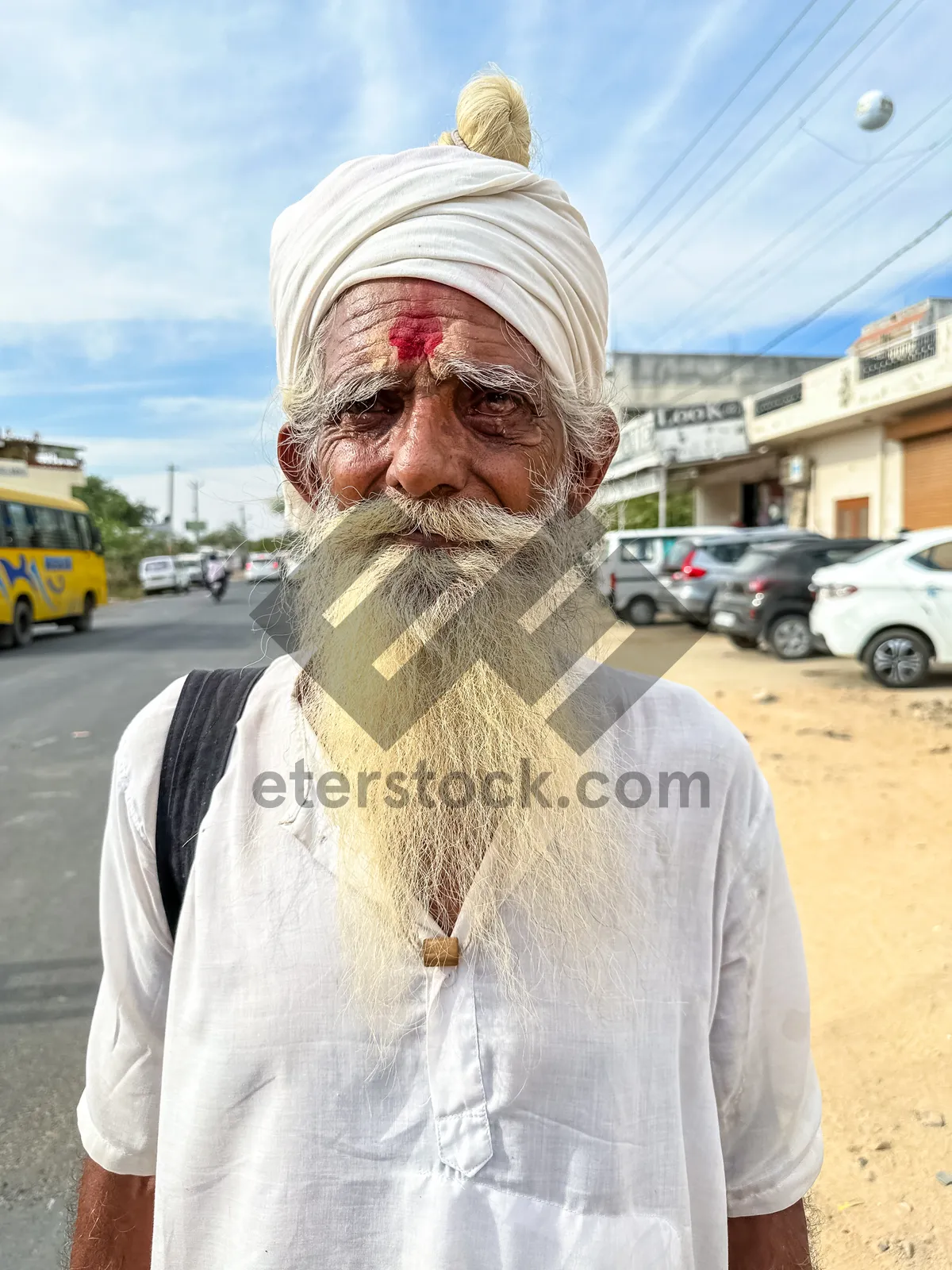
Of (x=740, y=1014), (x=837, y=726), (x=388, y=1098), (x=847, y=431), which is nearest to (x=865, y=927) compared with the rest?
(x=740, y=1014)

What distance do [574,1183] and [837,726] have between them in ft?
24.4

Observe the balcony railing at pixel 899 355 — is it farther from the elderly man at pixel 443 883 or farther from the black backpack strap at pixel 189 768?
the black backpack strap at pixel 189 768

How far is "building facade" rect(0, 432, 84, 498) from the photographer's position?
45.7 m

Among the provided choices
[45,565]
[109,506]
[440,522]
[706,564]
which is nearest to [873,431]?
[706,564]

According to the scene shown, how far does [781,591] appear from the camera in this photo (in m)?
11.4

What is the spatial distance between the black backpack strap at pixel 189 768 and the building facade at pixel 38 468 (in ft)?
161

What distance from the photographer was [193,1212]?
107cm

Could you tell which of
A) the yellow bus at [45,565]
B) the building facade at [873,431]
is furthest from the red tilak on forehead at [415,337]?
the yellow bus at [45,565]

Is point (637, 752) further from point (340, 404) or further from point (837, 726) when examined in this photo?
point (837, 726)

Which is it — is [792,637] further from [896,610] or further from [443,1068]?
[443,1068]

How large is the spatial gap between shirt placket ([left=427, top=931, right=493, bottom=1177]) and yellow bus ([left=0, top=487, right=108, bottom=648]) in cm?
1722

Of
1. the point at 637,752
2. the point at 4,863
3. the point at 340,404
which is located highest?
the point at 340,404

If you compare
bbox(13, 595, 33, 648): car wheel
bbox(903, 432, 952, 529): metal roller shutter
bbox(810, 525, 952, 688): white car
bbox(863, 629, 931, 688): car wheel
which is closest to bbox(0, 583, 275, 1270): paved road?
bbox(13, 595, 33, 648): car wheel

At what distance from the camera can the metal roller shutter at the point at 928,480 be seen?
54.6 ft
